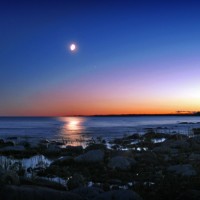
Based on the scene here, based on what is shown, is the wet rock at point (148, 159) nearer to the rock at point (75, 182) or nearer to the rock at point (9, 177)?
the rock at point (75, 182)

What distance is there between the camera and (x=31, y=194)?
9.52m

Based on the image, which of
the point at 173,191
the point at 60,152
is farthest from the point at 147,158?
the point at 173,191

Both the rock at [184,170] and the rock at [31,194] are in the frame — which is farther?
the rock at [184,170]

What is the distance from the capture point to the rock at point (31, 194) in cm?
932

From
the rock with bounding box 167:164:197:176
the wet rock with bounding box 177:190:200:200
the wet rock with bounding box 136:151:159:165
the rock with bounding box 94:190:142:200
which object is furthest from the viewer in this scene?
the wet rock with bounding box 136:151:159:165

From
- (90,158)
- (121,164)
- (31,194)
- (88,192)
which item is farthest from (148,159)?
(31,194)

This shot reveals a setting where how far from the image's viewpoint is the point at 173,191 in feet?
39.7

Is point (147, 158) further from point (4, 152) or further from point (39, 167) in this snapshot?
point (4, 152)

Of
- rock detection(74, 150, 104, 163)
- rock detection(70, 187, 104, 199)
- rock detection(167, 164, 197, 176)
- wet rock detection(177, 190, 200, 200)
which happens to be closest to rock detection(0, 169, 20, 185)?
rock detection(70, 187, 104, 199)

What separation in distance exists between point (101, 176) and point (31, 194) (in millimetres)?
8326

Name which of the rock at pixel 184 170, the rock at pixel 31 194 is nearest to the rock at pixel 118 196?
the rock at pixel 31 194

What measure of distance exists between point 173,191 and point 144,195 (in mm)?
954

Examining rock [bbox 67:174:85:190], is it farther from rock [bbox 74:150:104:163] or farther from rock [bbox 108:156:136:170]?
rock [bbox 74:150:104:163]

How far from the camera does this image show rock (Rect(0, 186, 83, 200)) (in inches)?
367
